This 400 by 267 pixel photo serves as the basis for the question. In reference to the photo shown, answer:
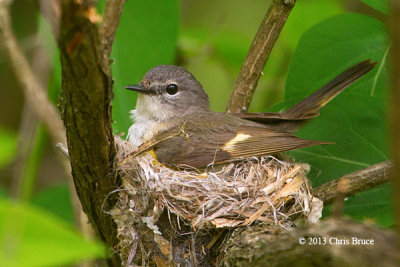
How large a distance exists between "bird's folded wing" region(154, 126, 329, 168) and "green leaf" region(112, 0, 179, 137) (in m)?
0.45

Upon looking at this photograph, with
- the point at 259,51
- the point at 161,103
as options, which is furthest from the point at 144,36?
the point at 259,51

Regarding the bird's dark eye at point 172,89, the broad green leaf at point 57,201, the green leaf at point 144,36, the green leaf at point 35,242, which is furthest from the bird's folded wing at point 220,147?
the green leaf at point 35,242

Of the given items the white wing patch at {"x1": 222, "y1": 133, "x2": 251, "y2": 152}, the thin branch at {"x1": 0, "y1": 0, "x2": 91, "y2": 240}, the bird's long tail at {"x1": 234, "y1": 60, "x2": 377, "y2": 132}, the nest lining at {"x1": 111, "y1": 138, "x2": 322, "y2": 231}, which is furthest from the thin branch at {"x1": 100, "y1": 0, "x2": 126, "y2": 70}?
the bird's long tail at {"x1": 234, "y1": 60, "x2": 377, "y2": 132}

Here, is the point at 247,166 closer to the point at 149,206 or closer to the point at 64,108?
the point at 149,206

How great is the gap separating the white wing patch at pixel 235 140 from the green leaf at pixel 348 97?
40 cm

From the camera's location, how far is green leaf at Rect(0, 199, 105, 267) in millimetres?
1604

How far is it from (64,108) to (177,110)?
2.05m

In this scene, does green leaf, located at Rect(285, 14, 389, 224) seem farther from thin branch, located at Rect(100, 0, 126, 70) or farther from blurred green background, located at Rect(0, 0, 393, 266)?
thin branch, located at Rect(100, 0, 126, 70)

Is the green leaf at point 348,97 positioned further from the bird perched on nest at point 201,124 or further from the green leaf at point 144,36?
the green leaf at point 144,36

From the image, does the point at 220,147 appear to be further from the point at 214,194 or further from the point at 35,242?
the point at 35,242

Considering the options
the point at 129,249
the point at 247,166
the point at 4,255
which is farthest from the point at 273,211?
the point at 4,255

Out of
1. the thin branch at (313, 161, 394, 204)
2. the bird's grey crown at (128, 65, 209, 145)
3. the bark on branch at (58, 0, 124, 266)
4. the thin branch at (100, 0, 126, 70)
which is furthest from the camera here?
the bird's grey crown at (128, 65, 209, 145)

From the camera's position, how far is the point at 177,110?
13.6ft

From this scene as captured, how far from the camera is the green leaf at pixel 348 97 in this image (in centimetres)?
338
